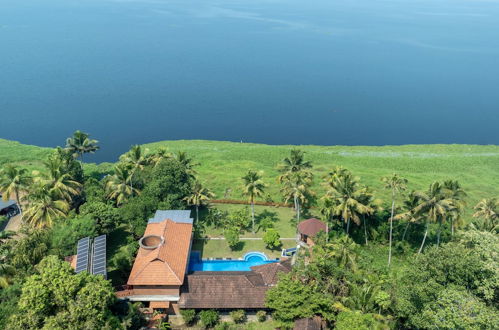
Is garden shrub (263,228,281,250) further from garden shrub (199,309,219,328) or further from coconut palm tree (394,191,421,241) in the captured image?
coconut palm tree (394,191,421,241)

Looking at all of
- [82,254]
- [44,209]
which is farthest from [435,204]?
[44,209]

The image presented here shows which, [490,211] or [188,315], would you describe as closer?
[188,315]

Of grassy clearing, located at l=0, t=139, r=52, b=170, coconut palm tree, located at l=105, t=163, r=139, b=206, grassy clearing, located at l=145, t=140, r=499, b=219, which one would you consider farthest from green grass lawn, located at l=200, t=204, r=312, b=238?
grassy clearing, located at l=0, t=139, r=52, b=170

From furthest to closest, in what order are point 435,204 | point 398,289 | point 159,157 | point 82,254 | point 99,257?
point 159,157
point 435,204
point 99,257
point 82,254
point 398,289

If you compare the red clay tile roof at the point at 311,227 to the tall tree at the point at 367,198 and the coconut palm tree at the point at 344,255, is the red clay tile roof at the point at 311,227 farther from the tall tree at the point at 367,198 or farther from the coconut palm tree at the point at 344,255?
the coconut palm tree at the point at 344,255

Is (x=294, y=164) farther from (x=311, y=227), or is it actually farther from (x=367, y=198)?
(x=367, y=198)

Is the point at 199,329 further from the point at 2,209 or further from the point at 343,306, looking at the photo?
the point at 2,209
